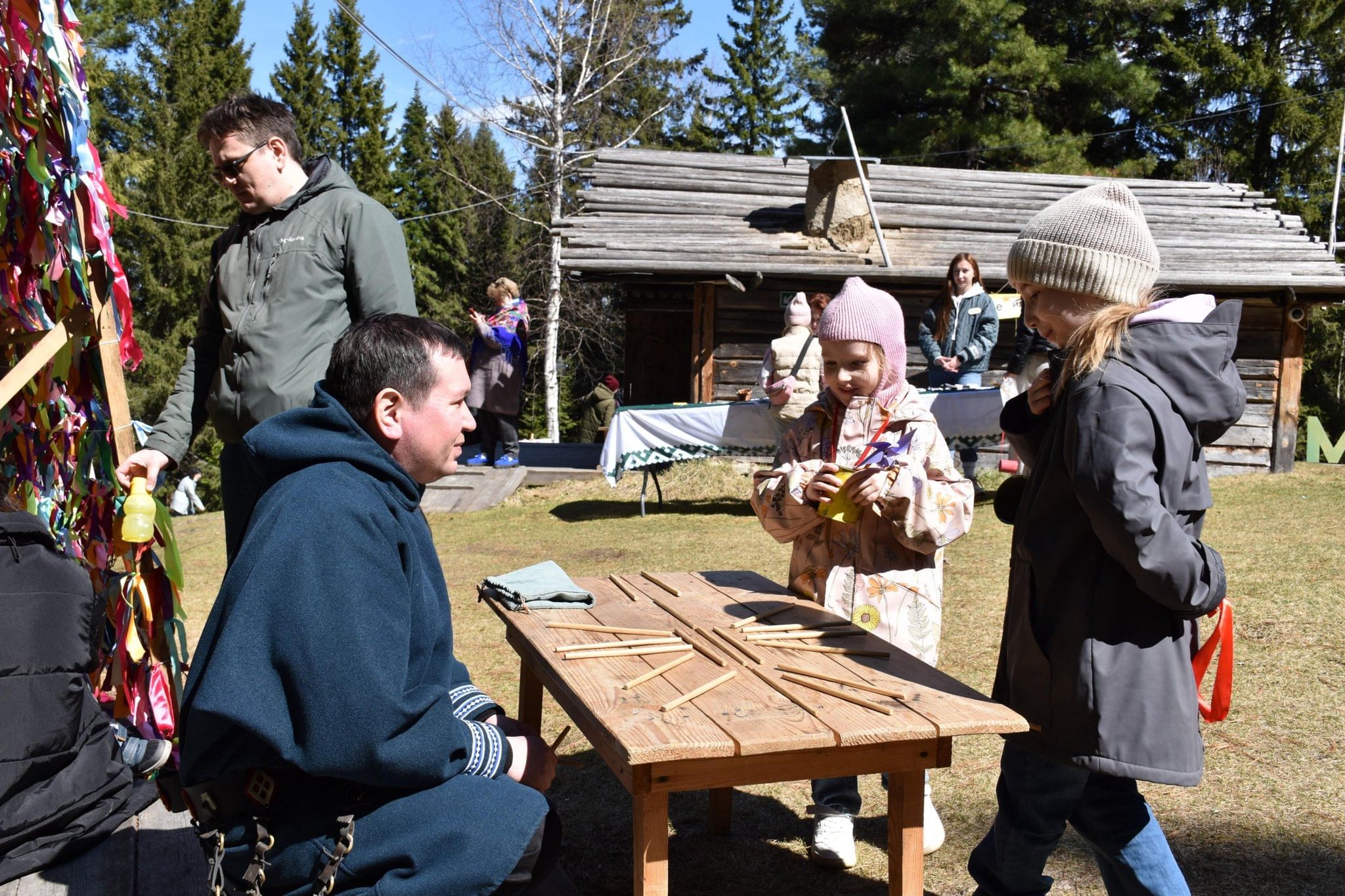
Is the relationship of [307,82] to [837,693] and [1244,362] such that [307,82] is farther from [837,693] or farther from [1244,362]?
[837,693]

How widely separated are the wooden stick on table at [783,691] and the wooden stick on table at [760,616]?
0.35m

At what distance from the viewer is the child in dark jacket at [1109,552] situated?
7.08ft

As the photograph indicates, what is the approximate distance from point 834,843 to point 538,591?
1.12m

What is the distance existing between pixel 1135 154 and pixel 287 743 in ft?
95.2

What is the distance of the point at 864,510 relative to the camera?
10.1ft

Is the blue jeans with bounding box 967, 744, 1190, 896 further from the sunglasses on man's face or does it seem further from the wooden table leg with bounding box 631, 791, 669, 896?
the sunglasses on man's face

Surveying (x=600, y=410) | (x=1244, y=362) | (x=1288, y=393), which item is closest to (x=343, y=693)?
(x=1244, y=362)

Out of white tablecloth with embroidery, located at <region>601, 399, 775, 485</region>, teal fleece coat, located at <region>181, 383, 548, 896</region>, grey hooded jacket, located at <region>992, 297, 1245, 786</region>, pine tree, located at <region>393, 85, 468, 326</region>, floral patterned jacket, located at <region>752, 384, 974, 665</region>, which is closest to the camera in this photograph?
teal fleece coat, located at <region>181, 383, 548, 896</region>

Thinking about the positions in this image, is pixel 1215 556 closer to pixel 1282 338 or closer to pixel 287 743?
pixel 287 743

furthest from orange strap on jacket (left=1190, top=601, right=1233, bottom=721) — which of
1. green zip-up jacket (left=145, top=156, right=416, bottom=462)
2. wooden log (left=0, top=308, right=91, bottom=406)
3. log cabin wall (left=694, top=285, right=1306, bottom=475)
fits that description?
log cabin wall (left=694, top=285, right=1306, bottom=475)

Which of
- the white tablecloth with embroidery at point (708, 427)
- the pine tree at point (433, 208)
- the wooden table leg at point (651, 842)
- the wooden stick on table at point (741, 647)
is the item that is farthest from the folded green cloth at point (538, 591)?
the pine tree at point (433, 208)

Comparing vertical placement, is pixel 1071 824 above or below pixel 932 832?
above

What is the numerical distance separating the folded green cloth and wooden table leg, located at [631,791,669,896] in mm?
967

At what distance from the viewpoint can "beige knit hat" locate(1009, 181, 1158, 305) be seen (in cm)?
235
